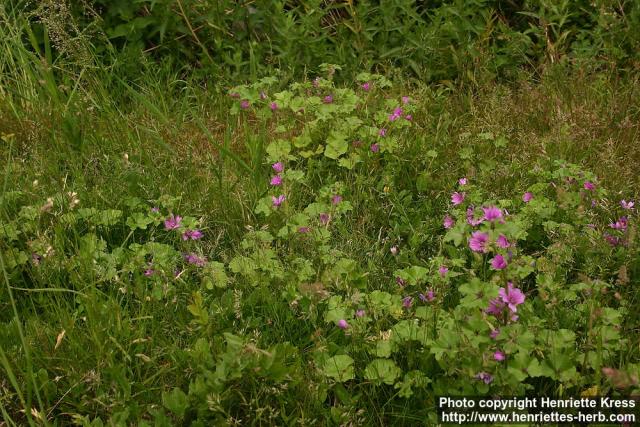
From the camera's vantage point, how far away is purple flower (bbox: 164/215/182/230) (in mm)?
2596

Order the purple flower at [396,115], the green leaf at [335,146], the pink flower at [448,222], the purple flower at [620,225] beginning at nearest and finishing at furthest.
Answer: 1. the purple flower at [620,225]
2. the pink flower at [448,222]
3. the green leaf at [335,146]
4. the purple flower at [396,115]

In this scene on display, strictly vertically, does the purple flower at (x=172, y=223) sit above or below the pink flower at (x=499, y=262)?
below

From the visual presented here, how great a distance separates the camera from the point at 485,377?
184cm

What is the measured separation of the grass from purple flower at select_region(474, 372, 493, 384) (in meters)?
0.23

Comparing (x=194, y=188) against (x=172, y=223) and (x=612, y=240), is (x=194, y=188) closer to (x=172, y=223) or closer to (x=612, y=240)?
(x=172, y=223)

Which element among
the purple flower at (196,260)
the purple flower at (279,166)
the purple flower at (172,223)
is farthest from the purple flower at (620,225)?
the purple flower at (172,223)

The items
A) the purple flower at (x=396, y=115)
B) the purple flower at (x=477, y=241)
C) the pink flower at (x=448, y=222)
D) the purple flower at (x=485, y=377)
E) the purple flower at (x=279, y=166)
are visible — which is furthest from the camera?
the purple flower at (x=396, y=115)

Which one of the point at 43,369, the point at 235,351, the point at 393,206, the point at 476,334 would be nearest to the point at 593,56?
the point at 393,206

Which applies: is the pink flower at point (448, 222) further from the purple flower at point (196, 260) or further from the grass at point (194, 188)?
the purple flower at point (196, 260)

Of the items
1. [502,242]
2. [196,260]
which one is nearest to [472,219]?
[502,242]

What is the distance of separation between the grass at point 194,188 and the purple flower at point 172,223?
141 millimetres

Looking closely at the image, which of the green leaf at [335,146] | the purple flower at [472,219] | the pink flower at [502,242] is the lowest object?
the purple flower at [472,219]

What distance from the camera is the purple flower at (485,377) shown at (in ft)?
5.99

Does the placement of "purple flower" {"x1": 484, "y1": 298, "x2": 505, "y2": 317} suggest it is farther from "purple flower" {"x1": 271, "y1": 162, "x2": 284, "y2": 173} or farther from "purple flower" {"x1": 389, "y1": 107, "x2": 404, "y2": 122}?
"purple flower" {"x1": 389, "y1": 107, "x2": 404, "y2": 122}
